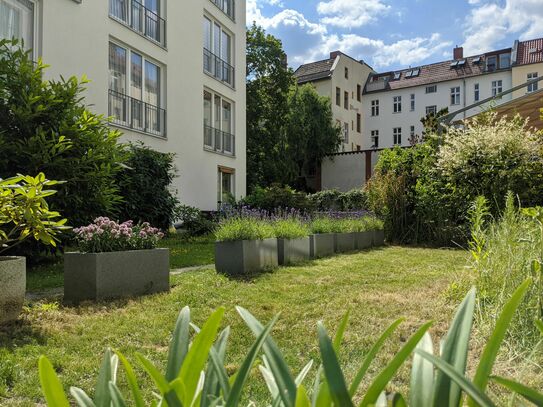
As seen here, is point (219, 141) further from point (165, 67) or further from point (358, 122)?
point (358, 122)

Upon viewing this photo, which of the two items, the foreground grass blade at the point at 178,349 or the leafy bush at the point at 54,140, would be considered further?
the leafy bush at the point at 54,140

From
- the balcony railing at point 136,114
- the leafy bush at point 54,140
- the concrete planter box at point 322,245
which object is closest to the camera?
the leafy bush at point 54,140

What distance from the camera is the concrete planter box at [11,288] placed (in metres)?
3.60

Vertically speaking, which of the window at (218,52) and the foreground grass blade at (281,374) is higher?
the window at (218,52)

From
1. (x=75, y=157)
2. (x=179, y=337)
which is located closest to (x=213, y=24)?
(x=75, y=157)

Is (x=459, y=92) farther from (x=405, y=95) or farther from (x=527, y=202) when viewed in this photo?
(x=527, y=202)

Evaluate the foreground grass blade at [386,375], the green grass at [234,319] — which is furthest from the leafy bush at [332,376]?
the green grass at [234,319]

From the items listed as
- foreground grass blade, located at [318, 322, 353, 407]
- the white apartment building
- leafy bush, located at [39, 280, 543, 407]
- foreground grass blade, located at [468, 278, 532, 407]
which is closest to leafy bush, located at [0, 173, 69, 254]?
leafy bush, located at [39, 280, 543, 407]

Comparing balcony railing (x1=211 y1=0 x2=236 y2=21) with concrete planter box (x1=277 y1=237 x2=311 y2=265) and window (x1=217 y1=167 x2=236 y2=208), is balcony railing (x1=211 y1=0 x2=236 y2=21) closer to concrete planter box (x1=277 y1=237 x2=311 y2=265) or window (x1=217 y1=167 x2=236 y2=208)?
window (x1=217 y1=167 x2=236 y2=208)

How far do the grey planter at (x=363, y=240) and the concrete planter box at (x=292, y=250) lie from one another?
104 inches

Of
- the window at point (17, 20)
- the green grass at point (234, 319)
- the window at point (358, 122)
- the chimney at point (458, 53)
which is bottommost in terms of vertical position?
the green grass at point (234, 319)

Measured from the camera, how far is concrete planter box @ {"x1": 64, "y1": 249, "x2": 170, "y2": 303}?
4613mm

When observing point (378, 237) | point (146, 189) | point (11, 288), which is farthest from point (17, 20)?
point (378, 237)

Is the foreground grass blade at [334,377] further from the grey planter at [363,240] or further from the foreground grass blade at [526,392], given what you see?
the grey planter at [363,240]
